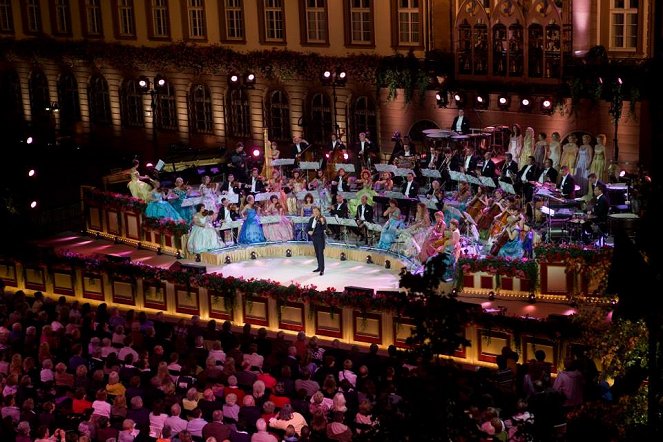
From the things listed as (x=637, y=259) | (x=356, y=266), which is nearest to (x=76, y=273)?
(x=356, y=266)

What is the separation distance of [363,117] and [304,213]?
34.0 ft

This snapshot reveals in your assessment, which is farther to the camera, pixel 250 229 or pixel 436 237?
pixel 250 229

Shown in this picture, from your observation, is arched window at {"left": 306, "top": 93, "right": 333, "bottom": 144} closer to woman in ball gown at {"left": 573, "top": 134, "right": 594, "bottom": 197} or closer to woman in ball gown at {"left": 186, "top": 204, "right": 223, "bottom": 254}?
woman in ball gown at {"left": 573, "top": 134, "right": 594, "bottom": 197}

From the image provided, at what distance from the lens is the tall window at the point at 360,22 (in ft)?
140

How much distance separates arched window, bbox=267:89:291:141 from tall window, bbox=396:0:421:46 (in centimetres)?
539

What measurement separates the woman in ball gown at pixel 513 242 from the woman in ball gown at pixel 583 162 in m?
6.68

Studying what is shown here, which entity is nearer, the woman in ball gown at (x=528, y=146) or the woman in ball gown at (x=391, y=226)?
the woman in ball gown at (x=391, y=226)

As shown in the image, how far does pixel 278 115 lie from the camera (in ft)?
149

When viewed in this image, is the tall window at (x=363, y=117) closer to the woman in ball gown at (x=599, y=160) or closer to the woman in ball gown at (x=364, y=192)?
the woman in ball gown at (x=364, y=192)

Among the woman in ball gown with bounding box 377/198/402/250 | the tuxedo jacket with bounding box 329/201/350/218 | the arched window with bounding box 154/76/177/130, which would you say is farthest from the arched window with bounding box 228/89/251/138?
the woman in ball gown with bounding box 377/198/402/250

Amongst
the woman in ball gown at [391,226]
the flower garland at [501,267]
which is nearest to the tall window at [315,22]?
the woman in ball gown at [391,226]

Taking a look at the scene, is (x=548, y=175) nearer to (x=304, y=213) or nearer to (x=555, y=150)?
(x=555, y=150)

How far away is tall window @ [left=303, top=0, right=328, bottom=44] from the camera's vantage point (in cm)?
4372

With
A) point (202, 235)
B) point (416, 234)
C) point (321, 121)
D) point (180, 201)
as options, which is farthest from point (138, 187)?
→ point (321, 121)
